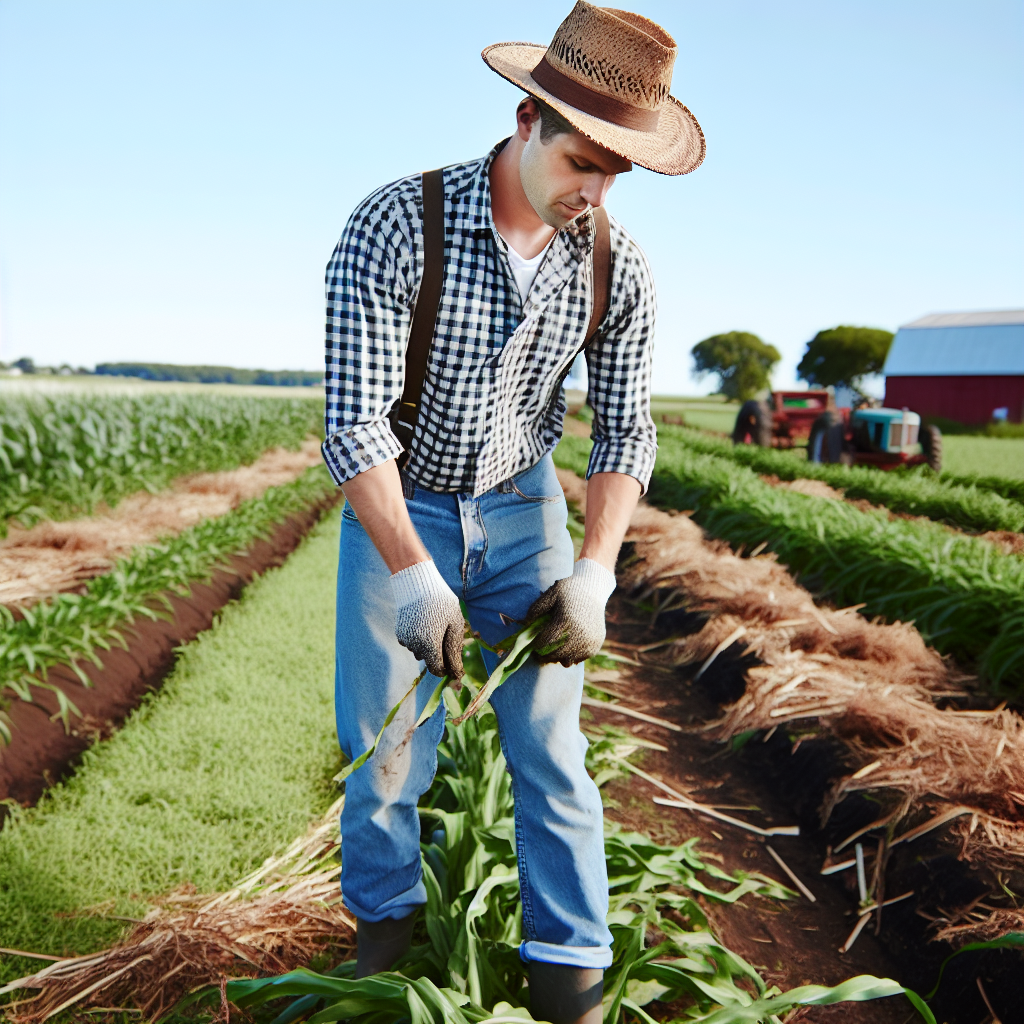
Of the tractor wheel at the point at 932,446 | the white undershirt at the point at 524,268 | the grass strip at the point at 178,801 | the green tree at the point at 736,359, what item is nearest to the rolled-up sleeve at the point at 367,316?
the white undershirt at the point at 524,268

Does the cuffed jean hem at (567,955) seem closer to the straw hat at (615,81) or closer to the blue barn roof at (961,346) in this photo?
the straw hat at (615,81)

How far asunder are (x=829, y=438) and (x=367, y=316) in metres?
11.8

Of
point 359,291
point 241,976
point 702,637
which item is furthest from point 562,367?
point 702,637

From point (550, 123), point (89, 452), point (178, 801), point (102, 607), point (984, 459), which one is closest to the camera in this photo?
point (550, 123)

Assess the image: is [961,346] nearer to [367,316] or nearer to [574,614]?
[574,614]

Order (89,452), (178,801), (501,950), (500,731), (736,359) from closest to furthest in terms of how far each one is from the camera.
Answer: (500,731) < (501,950) < (178,801) < (89,452) < (736,359)

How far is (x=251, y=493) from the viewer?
8562 millimetres

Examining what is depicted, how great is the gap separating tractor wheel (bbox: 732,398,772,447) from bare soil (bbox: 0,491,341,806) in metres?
11.5

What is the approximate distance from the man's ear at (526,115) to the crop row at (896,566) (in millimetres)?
3355

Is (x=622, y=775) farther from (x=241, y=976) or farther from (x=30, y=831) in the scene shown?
(x=30, y=831)

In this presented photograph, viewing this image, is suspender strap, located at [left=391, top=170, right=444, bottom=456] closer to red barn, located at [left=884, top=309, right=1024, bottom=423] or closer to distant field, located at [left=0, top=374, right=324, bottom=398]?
distant field, located at [left=0, top=374, right=324, bottom=398]

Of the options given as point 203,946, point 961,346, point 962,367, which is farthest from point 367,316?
point 961,346

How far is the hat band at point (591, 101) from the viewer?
5.32 ft

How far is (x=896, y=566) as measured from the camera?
513cm
